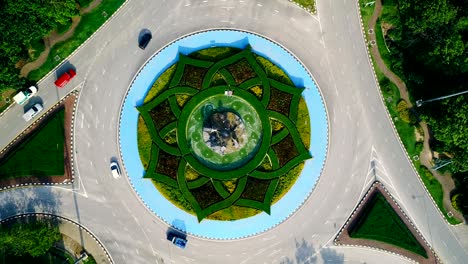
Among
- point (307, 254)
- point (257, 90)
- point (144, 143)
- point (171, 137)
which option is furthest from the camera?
point (307, 254)

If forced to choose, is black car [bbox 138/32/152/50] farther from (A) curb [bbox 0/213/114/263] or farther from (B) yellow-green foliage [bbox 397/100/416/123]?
(B) yellow-green foliage [bbox 397/100/416/123]

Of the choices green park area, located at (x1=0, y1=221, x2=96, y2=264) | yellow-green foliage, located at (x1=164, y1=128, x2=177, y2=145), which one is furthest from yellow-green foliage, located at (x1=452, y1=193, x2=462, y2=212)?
green park area, located at (x1=0, y1=221, x2=96, y2=264)

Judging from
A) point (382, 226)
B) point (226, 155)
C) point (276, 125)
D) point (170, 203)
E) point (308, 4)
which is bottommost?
point (382, 226)

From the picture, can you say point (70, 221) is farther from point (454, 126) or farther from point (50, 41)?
point (454, 126)

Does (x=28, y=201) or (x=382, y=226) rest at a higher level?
(x=28, y=201)

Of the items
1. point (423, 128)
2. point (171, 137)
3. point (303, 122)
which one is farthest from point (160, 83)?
point (423, 128)

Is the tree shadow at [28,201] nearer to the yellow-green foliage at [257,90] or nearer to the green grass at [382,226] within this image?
the yellow-green foliage at [257,90]

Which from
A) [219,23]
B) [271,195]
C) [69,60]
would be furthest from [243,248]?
[69,60]
